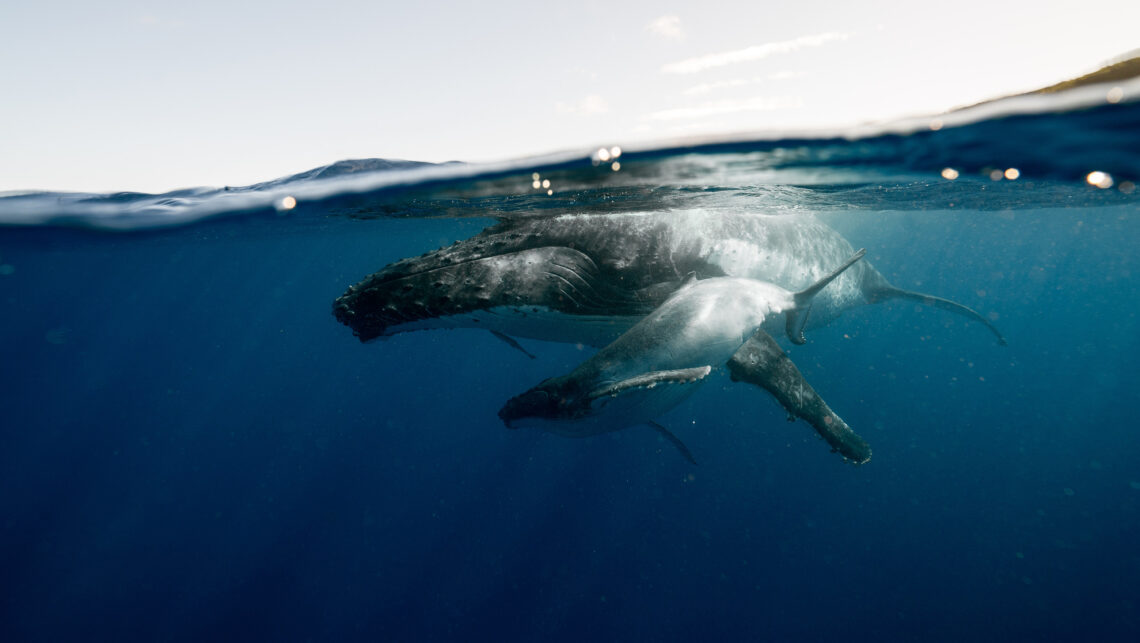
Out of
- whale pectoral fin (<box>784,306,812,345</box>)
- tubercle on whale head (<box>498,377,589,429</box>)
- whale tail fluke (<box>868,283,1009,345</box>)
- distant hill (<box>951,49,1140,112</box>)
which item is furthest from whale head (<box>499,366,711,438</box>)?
whale tail fluke (<box>868,283,1009,345</box>)

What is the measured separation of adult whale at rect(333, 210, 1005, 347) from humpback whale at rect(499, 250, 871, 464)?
4.36 ft

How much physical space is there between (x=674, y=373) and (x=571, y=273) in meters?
2.68

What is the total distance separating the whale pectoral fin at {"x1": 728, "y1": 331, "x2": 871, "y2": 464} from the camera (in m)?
5.10

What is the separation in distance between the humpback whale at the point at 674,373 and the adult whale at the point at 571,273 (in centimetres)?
133

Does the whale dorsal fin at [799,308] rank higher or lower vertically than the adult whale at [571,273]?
lower

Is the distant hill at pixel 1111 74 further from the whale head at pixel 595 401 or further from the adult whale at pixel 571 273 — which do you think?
the whale head at pixel 595 401

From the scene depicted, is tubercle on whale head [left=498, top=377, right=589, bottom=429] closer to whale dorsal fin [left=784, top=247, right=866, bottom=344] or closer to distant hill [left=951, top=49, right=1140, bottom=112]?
whale dorsal fin [left=784, top=247, right=866, bottom=344]

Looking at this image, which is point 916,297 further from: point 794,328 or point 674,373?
point 674,373

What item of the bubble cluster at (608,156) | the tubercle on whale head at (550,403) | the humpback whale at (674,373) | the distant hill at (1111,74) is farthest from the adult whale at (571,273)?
the distant hill at (1111,74)

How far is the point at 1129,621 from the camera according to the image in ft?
58.1

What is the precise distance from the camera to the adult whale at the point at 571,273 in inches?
211

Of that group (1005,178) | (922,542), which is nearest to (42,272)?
(1005,178)

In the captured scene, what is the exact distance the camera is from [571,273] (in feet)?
19.2

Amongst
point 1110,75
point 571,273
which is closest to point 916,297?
point 1110,75
